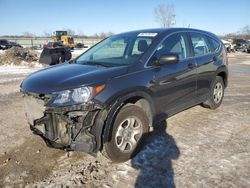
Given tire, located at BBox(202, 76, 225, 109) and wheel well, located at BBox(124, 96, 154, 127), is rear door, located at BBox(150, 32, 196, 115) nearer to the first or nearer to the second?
wheel well, located at BBox(124, 96, 154, 127)

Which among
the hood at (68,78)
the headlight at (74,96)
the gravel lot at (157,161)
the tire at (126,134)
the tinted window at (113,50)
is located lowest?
the gravel lot at (157,161)

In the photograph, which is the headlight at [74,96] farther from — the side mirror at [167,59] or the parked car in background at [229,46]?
the parked car in background at [229,46]

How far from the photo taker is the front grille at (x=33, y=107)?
3357mm

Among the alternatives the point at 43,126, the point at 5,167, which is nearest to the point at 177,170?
the point at 43,126

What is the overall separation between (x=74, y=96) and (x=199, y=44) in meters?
3.16

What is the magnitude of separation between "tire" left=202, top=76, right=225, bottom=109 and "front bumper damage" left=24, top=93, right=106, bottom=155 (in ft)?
10.9

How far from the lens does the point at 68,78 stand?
11.1 ft

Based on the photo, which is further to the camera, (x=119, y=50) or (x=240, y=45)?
(x=240, y=45)

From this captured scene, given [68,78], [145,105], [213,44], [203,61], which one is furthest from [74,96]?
[213,44]

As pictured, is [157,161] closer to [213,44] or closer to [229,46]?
[213,44]

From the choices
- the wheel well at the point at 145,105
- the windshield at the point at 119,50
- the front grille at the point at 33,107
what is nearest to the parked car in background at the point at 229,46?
the windshield at the point at 119,50

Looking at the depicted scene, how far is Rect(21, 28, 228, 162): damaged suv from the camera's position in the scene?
3.19m

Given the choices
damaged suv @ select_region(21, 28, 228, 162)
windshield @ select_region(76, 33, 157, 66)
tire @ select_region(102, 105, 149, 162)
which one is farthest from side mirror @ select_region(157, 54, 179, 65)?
tire @ select_region(102, 105, 149, 162)

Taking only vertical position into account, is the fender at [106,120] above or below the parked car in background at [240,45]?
below
